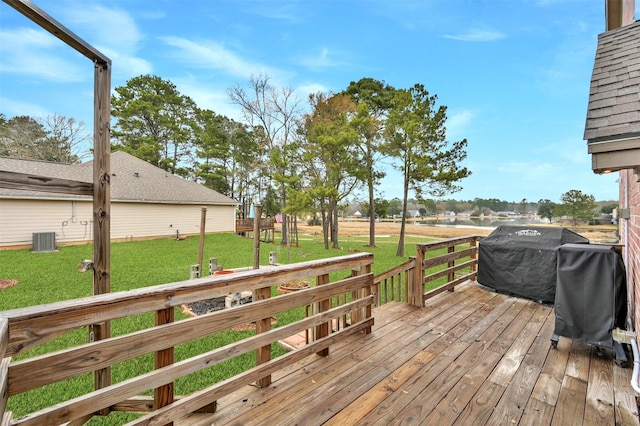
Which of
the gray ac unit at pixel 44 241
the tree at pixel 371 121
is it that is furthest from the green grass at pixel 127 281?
the tree at pixel 371 121

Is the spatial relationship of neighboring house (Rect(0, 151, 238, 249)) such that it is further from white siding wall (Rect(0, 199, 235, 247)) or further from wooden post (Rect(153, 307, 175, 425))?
wooden post (Rect(153, 307, 175, 425))

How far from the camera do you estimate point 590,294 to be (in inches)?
113

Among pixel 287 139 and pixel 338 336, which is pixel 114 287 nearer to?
pixel 338 336

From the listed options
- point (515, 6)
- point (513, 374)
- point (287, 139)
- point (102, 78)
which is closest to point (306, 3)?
point (515, 6)

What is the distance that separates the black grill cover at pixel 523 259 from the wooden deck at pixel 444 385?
146 cm

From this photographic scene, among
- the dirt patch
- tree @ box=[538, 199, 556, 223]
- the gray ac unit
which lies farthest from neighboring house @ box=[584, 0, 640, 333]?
the gray ac unit

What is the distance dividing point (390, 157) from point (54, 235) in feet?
52.6

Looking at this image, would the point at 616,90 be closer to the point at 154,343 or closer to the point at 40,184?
the point at 154,343

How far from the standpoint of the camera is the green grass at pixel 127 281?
134 inches

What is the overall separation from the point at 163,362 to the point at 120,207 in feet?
51.3

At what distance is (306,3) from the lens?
8523 millimetres

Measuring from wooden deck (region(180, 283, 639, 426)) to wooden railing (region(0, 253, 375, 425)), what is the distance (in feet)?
0.62

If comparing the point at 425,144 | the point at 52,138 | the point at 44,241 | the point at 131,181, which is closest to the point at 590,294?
the point at 425,144

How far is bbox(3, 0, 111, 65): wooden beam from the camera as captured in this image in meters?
1.56
